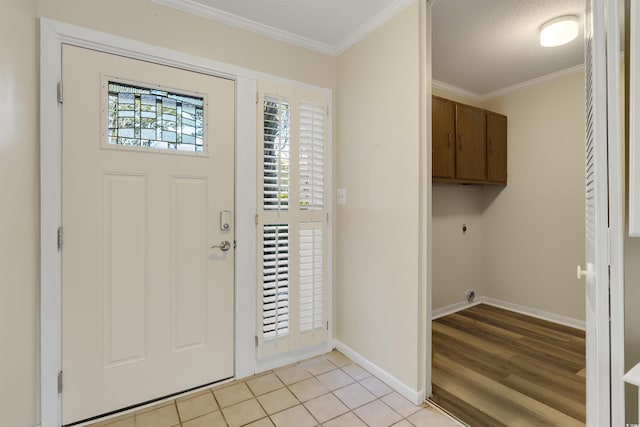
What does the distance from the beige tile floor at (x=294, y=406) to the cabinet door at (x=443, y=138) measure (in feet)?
6.23

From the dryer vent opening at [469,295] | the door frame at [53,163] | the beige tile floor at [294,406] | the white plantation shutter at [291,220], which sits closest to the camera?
the door frame at [53,163]

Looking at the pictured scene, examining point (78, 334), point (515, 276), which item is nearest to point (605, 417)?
point (78, 334)

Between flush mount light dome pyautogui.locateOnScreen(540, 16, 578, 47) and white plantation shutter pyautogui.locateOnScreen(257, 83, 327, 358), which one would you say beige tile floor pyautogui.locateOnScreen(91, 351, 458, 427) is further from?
flush mount light dome pyautogui.locateOnScreen(540, 16, 578, 47)

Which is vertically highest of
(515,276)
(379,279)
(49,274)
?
(49,274)

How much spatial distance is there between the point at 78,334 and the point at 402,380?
6.28ft

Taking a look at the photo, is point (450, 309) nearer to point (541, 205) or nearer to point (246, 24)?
point (541, 205)

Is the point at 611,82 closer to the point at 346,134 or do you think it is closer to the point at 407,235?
the point at 407,235

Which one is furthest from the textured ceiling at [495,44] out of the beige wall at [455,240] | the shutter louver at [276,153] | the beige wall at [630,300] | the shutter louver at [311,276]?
the shutter louver at [311,276]

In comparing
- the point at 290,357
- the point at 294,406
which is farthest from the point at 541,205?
the point at 294,406

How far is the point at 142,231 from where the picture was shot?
1.83 meters

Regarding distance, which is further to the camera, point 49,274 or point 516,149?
point 516,149

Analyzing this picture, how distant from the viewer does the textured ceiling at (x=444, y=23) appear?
1.97 metres

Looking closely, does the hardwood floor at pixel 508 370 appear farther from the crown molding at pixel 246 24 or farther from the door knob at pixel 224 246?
the crown molding at pixel 246 24

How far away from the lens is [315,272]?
7.93 feet
